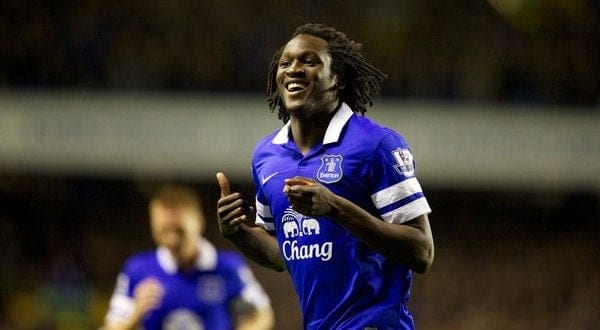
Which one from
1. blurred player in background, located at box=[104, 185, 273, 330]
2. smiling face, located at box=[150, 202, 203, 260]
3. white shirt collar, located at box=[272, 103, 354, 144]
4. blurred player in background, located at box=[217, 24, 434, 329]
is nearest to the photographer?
blurred player in background, located at box=[217, 24, 434, 329]

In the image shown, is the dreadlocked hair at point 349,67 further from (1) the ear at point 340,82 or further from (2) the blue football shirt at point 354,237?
(2) the blue football shirt at point 354,237

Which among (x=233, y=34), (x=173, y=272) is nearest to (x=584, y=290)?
(x=233, y=34)

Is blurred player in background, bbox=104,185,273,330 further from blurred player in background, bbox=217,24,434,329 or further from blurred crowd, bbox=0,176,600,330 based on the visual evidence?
blurred crowd, bbox=0,176,600,330

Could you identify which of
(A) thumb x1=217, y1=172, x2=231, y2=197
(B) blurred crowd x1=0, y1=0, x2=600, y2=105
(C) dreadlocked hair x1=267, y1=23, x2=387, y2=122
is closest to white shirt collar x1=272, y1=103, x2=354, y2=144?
(C) dreadlocked hair x1=267, y1=23, x2=387, y2=122

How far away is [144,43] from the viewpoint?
44.0 ft

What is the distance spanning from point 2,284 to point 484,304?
17.9ft

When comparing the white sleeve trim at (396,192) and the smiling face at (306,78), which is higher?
the smiling face at (306,78)

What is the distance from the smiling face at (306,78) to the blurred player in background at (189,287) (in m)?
2.81

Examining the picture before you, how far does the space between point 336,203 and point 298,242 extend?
18.0 inches

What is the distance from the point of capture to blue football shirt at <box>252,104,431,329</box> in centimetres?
398

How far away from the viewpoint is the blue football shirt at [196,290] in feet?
23.5

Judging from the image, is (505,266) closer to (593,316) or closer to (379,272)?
(593,316)

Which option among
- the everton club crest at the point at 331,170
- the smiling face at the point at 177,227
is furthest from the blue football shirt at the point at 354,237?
the smiling face at the point at 177,227

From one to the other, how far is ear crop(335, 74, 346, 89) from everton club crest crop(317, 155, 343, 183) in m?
0.37
